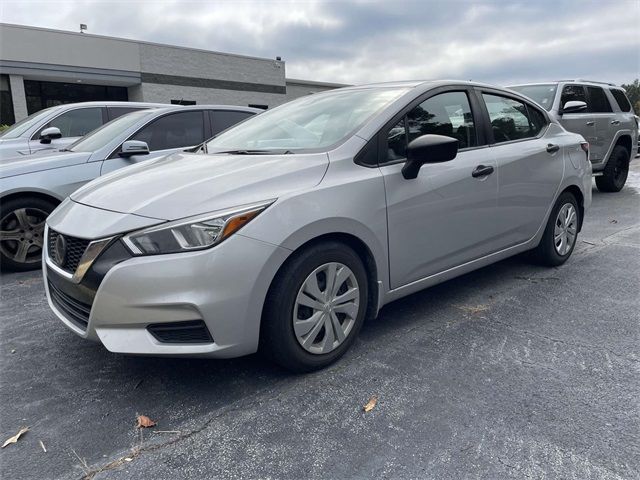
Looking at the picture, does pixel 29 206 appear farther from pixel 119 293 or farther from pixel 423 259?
pixel 423 259

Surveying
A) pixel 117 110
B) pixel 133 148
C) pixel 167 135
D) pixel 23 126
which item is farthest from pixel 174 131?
pixel 23 126

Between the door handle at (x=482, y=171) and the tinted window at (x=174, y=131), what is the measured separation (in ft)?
11.8

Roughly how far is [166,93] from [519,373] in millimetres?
23496

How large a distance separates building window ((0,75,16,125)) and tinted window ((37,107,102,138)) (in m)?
15.4

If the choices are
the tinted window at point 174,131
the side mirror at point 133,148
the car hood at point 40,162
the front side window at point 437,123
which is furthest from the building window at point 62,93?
the front side window at point 437,123

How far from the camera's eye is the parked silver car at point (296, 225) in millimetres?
2299

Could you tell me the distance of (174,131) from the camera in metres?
5.74

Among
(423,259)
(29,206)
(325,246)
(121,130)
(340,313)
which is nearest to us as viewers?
(325,246)

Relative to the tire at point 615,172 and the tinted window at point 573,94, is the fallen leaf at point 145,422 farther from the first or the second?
the tire at point 615,172

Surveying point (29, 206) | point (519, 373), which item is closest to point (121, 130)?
point (29, 206)

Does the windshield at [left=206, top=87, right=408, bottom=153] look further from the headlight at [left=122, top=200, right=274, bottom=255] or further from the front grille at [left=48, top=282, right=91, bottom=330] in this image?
the front grille at [left=48, top=282, right=91, bottom=330]

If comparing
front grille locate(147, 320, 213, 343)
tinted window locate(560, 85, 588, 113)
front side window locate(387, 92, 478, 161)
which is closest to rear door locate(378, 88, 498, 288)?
front side window locate(387, 92, 478, 161)

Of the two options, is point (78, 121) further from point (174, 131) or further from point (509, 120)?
point (509, 120)

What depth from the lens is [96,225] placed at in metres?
2.44
